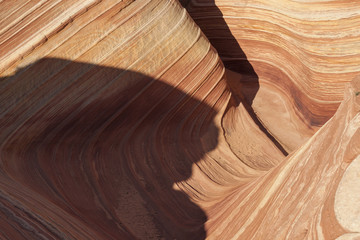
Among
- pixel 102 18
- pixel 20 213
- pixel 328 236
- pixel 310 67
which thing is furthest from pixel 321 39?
pixel 20 213

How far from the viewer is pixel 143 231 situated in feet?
11.0

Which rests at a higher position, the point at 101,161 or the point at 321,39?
the point at 101,161

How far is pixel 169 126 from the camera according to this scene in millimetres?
4219

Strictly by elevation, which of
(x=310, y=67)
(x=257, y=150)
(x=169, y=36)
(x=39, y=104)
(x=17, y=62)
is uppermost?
(x=17, y=62)

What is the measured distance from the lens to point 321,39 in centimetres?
443

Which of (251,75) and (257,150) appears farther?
(251,75)

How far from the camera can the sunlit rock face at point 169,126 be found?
2.59 m

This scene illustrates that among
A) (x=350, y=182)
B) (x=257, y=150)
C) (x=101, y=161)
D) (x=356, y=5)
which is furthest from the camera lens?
(x=257, y=150)

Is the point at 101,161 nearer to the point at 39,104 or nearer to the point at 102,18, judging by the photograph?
the point at 39,104

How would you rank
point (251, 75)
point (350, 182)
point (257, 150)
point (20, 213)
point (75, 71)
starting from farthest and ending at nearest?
point (251, 75), point (257, 150), point (75, 71), point (20, 213), point (350, 182)

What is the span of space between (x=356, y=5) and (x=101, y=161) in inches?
109

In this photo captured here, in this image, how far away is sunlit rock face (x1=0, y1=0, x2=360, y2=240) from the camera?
2586 millimetres

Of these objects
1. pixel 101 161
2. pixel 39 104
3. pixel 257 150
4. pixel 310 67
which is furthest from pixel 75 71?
pixel 310 67

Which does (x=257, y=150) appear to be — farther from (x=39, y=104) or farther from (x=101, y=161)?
(x=39, y=104)
